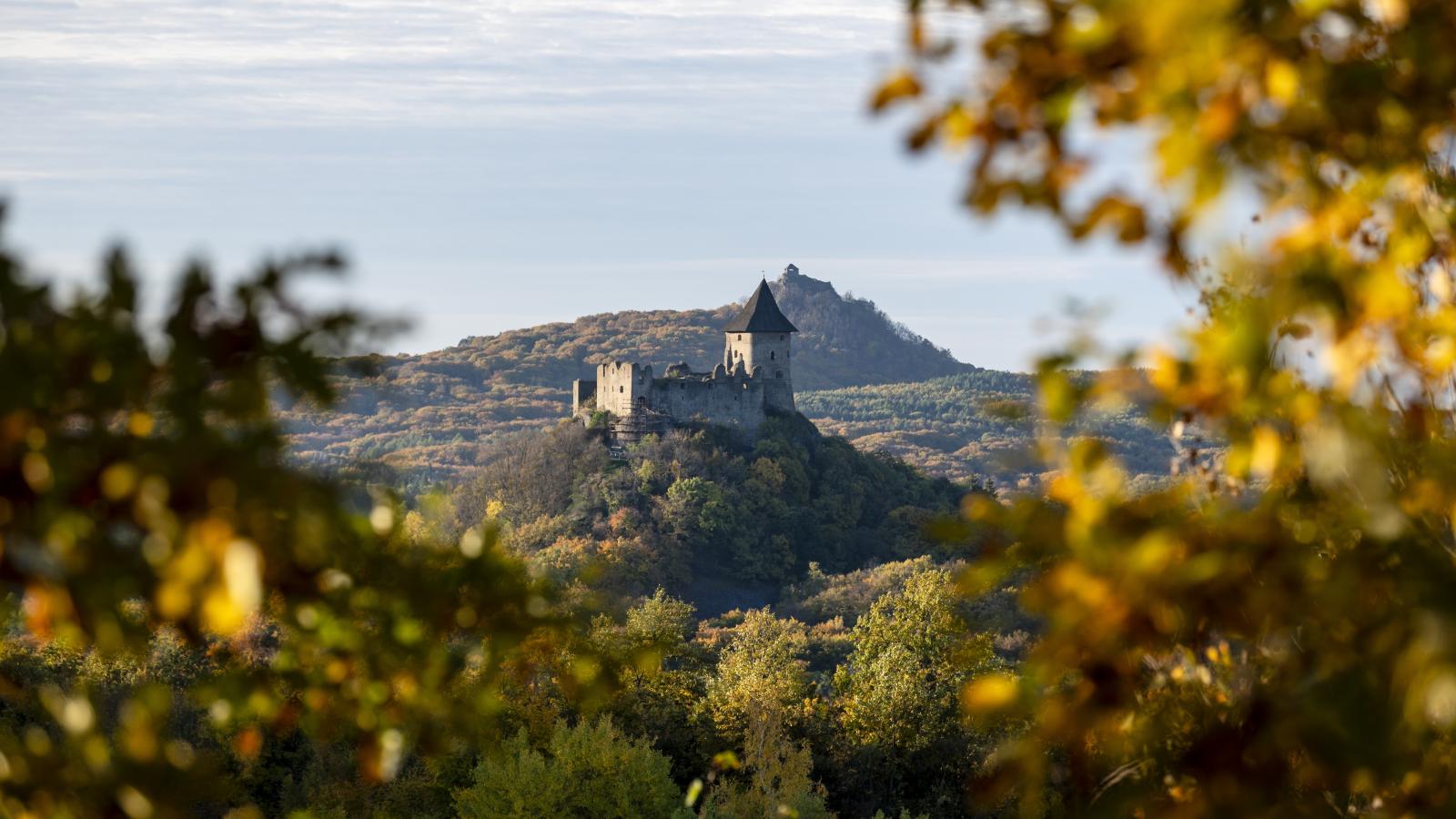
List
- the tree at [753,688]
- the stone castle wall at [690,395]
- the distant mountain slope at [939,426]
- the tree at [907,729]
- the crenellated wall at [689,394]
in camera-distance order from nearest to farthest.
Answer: the tree at [907,729] → the tree at [753,688] → the crenellated wall at [689,394] → the stone castle wall at [690,395] → the distant mountain slope at [939,426]

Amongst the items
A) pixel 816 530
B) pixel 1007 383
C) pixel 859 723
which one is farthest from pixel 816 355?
pixel 859 723

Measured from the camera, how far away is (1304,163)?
296 centimetres

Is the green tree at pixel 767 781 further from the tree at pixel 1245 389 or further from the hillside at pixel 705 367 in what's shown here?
the hillside at pixel 705 367

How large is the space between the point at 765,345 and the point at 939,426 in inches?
2000

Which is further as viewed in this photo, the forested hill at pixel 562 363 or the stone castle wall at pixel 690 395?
the forested hill at pixel 562 363

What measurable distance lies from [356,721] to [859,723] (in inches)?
1050

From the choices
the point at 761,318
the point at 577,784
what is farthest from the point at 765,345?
the point at 577,784

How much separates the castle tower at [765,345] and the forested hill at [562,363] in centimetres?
2038

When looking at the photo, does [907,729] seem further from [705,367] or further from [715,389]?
[705,367]

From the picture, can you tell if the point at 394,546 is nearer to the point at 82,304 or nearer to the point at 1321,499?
the point at 82,304

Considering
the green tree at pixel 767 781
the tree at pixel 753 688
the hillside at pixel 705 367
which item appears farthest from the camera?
the hillside at pixel 705 367

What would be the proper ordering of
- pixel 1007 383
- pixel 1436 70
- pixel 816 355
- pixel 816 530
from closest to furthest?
pixel 1436 70, pixel 816 530, pixel 1007 383, pixel 816 355

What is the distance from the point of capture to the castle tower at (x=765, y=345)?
213ft

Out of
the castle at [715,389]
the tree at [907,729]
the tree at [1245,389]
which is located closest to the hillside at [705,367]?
the castle at [715,389]
